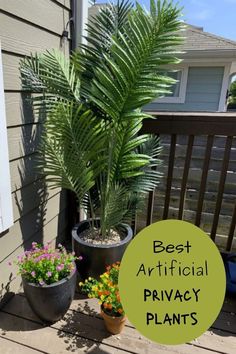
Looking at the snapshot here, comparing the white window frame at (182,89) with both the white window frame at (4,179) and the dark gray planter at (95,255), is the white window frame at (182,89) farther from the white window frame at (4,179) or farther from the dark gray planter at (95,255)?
the white window frame at (4,179)

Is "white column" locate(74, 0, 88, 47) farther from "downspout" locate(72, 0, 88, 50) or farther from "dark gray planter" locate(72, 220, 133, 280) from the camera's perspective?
"dark gray planter" locate(72, 220, 133, 280)

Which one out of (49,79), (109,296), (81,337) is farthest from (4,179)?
(81,337)

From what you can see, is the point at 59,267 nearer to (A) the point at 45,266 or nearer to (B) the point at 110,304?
(A) the point at 45,266

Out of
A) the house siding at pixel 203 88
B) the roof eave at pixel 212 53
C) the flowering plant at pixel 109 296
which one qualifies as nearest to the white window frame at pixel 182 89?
the house siding at pixel 203 88

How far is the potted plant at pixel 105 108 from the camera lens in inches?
49.7

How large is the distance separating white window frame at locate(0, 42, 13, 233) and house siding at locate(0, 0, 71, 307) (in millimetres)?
56

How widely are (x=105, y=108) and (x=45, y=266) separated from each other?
86 cm

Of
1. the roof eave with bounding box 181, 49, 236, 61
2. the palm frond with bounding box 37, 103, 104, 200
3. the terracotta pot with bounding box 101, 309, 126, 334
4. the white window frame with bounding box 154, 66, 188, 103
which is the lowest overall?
the terracotta pot with bounding box 101, 309, 126, 334

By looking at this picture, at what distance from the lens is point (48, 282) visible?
130cm

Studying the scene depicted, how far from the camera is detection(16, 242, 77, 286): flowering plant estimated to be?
1.30 meters

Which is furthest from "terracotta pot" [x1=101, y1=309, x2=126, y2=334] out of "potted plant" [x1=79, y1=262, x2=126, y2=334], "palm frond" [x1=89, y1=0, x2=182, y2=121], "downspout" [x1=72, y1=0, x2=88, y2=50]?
"downspout" [x1=72, y1=0, x2=88, y2=50]

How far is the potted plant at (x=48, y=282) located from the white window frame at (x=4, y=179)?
0.73 ft

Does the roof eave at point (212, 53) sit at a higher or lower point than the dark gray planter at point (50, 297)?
higher

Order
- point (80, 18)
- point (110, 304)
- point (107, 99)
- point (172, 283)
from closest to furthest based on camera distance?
point (172, 283) < point (110, 304) < point (107, 99) < point (80, 18)
